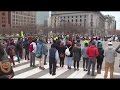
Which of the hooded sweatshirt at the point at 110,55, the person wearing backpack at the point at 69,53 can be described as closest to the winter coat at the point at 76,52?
the person wearing backpack at the point at 69,53

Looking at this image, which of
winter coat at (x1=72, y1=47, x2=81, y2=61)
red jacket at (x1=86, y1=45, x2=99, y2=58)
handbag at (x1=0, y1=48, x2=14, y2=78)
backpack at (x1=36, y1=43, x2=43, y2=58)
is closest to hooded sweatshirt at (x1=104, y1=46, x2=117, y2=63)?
red jacket at (x1=86, y1=45, x2=99, y2=58)

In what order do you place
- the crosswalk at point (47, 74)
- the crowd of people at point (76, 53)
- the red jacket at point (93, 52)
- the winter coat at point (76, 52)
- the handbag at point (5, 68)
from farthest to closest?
the winter coat at point (76, 52)
the red jacket at point (93, 52)
the crosswalk at point (47, 74)
the crowd of people at point (76, 53)
the handbag at point (5, 68)

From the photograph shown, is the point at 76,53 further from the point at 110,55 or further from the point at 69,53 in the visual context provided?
the point at 110,55

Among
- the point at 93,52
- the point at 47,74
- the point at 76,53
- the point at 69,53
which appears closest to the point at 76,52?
the point at 76,53

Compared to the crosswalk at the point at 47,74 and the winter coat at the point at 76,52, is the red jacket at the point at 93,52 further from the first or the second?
the winter coat at the point at 76,52

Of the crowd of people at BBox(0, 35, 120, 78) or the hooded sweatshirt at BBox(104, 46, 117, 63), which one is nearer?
the hooded sweatshirt at BBox(104, 46, 117, 63)

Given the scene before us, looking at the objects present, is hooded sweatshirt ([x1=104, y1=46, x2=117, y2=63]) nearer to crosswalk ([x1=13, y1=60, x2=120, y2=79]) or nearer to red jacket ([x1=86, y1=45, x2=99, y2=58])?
red jacket ([x1=86, y1=45, x2=99, y2=58])

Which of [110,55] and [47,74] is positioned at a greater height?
[110,55]

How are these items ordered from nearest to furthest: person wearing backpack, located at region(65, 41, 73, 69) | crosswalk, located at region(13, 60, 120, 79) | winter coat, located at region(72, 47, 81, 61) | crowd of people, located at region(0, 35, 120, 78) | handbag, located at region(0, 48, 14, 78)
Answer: handbag, located at region(0, 48, 14, 78) < crowd of people, located at region(0, 35, 120, 78) < crosswalk, located at region(13, 60, 120, 79) < winter coat, located at region(72, 47, 81, 61) < person wearing backpack, located at region(65, 41, 73, 69)

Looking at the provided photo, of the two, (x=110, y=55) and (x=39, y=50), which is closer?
(x=110, y=55)
